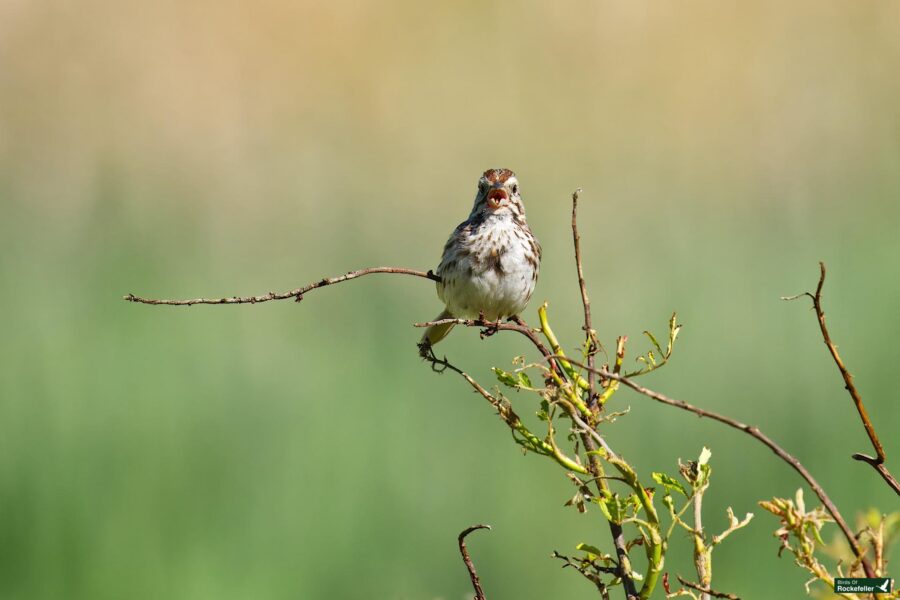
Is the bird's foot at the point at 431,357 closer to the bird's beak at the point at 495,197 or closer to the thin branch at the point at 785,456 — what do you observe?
A: the thin branch at the point at 785,456

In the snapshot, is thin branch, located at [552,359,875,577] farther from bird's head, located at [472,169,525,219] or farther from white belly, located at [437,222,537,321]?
bird's head, located at [472,169,525,219]

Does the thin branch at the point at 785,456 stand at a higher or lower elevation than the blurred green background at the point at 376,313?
lower

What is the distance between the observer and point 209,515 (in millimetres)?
2607

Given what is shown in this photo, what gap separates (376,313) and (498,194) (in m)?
0.52

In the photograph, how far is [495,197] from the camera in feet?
8.63

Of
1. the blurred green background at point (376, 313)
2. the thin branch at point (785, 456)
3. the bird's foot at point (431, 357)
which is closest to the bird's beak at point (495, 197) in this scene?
the blurred green background at point (376, 313)

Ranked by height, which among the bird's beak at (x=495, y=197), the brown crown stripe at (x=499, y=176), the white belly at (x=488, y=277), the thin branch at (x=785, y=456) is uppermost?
the brown crown stripe at (x=499, y=176)

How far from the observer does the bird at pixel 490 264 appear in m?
2.48

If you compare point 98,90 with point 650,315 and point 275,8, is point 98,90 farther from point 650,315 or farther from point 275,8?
point 650,315

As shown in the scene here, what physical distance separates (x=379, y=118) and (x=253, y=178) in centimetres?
116

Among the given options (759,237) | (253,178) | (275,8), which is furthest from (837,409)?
(275,8)

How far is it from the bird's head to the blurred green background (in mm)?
394

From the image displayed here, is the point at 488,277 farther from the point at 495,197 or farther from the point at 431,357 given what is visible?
the point at 431,357

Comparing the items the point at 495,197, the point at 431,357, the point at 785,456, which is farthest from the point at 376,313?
the point at 785,456
